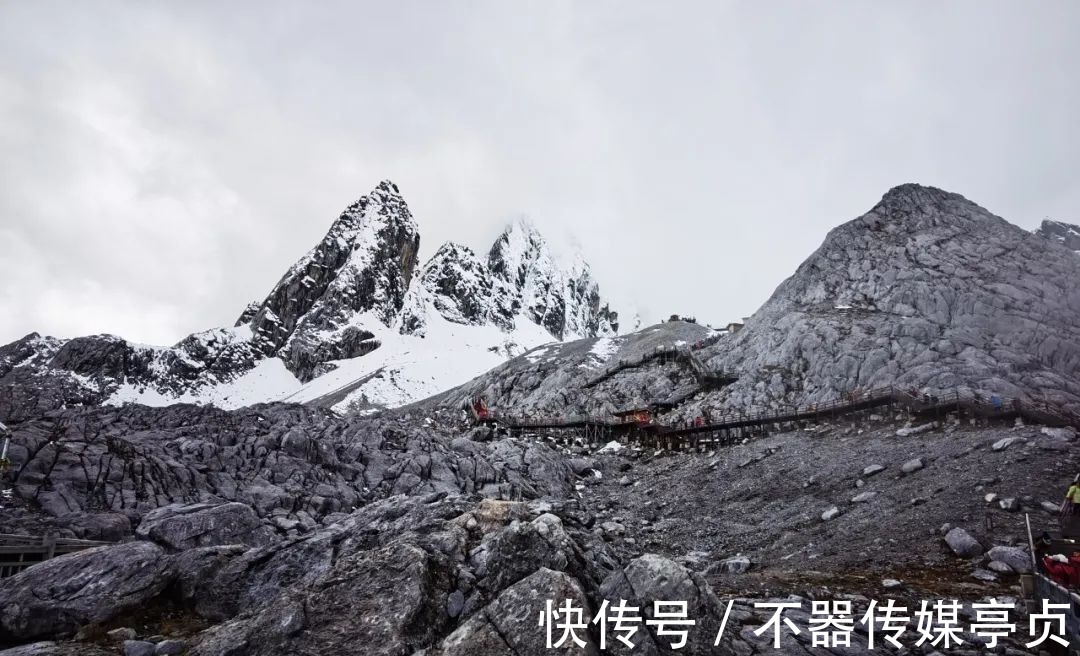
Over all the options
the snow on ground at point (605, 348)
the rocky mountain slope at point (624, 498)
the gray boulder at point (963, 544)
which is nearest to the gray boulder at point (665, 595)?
the rocky mountain slope at point (624, 498)

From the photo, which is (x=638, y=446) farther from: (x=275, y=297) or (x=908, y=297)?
(x=275, y=297)

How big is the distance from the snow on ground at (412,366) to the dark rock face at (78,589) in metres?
103

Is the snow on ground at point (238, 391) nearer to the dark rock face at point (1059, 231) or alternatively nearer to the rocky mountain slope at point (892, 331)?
the rocky mountain slope at point (892, 331)

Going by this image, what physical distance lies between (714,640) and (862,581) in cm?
866

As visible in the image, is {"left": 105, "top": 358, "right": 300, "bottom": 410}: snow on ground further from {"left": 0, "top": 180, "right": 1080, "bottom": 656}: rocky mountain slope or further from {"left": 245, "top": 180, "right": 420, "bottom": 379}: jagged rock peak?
{"left": 0, "top": 180, "right": 1080, "bottom": 656}: rocky mountain slope

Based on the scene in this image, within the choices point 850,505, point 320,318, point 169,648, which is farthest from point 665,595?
point 320,318

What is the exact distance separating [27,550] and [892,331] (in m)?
60.3

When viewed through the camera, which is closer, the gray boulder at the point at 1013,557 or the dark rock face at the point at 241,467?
the gray boulder at the point at 1013,557

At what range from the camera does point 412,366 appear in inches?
5861

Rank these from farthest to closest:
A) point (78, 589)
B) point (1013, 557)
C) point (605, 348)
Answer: point (605, 348) → point (1013, 557) → point (78, 589)

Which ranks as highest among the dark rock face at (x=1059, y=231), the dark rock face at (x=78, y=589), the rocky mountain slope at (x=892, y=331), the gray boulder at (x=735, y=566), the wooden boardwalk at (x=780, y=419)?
the dark rock face at (x=1059, y=231)

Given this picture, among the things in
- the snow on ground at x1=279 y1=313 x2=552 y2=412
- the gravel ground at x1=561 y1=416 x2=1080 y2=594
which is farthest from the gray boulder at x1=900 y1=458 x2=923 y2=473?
the snow on ground at x1=279 y1=313 x2=552 y2=412

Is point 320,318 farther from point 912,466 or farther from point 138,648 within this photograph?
point 138,648

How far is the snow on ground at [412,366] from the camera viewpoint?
126m
